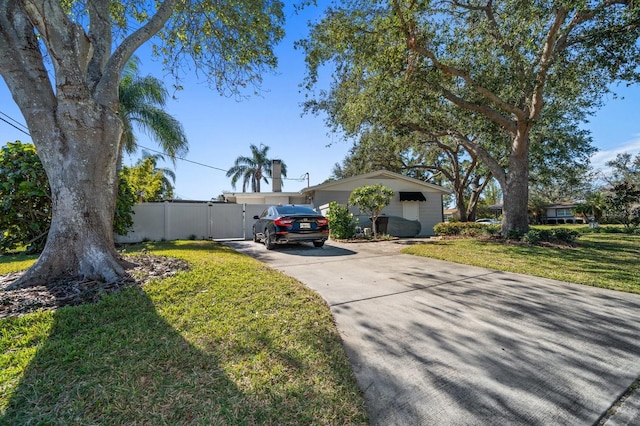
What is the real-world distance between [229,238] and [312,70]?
8539mm

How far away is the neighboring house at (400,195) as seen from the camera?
56.0 ft

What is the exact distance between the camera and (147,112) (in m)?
13.0

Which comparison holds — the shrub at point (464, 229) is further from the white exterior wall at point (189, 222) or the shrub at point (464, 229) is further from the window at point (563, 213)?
the window at point (563, 213)

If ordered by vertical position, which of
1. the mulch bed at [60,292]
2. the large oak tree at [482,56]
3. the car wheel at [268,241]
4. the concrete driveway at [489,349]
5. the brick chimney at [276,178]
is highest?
the large oak tree at [482,56]

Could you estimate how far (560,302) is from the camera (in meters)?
4.05

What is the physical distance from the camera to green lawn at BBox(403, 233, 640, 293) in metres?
5.32

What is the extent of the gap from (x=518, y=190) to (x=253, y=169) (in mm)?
25192

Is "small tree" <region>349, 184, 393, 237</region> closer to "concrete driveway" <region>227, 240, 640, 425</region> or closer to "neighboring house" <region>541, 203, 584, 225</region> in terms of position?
"concrete driveway" <region>227, 240, 640, 425</region>

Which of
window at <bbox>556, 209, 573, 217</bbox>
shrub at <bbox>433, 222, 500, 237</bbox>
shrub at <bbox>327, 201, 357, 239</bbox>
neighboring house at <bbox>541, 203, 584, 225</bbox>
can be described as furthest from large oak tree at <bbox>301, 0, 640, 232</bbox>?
window at <bbox>556, 209, 573, 217</bbox>

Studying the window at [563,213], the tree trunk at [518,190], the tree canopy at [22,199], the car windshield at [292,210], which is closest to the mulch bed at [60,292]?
the tree canopy at [22,199]

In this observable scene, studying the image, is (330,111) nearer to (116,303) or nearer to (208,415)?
(116,303)

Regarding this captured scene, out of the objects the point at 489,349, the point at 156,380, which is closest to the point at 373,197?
the point at 489,349

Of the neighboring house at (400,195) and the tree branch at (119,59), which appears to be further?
the neighboring house at (400,195)

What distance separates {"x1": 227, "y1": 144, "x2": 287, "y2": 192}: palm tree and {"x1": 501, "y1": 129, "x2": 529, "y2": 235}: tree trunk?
23.1 metres
